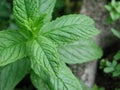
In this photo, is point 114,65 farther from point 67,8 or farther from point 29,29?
point 67,8

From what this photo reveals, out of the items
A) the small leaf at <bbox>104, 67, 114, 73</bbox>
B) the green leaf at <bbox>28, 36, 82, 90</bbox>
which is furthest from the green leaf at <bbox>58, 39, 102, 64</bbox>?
the green leaf at <bbox>28, 36, 82, 90</bbox>

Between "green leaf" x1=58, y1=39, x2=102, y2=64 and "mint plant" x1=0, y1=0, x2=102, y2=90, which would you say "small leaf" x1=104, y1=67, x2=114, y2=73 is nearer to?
"green leaf" x1=58, y1=39, x2=102, y2=64

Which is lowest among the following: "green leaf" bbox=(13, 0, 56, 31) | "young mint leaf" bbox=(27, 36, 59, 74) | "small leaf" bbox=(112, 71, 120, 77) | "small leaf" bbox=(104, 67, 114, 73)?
"small leaf" bbox=(112, 71, 120, 77)

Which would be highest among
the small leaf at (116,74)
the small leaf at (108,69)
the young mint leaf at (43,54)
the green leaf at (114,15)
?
the young mint leaf at (43,54)

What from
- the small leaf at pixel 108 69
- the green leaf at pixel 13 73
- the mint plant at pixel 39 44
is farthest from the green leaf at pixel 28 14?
the small leaf at pixel 108 69

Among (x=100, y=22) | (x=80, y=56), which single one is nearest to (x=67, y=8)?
(x=100, y=22)

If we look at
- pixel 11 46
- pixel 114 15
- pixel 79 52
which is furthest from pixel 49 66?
pixel 114 15

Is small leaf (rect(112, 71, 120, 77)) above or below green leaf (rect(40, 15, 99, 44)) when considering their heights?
below

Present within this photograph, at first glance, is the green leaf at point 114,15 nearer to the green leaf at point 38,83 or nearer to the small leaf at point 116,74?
the small leaf at point 116,74
